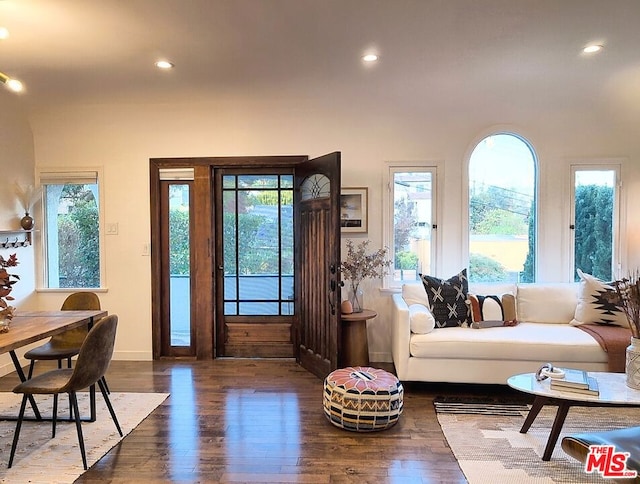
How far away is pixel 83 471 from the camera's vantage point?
2.49 meters

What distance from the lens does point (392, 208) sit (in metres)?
4.53

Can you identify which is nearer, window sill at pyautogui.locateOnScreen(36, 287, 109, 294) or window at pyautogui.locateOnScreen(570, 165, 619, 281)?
window at pyautogui.locateOnScreen(570, 165, 619, 281)

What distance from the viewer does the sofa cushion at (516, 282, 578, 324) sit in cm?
404

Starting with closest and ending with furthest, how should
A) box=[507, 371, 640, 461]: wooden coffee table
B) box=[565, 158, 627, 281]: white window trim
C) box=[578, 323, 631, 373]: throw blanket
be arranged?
box=[507, 371, 640, 461]: wooden coffee table
box=[578, 323, 631, 373]: throw blanket
box=[565, 158, 627, 281]: white window trim

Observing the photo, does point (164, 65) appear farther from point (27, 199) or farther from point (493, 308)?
point (493, 308)

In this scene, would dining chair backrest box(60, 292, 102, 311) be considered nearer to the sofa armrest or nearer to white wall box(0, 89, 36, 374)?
white wall box(0, 89, 36, 374)

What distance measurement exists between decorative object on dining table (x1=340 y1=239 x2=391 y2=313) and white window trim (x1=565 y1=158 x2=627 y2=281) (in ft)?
6.22

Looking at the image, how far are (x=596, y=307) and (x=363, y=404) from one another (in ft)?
7.68

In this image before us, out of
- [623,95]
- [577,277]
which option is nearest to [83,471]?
[577,277]

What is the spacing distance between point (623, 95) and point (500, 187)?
4.48 feet

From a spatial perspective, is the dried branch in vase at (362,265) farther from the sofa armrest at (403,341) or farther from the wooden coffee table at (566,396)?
the wooden coffee table at (566,396)

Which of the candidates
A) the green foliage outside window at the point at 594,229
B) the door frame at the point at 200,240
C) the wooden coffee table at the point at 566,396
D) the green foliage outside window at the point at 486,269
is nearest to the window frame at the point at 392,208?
the green foliage outside window at the point at 486,269

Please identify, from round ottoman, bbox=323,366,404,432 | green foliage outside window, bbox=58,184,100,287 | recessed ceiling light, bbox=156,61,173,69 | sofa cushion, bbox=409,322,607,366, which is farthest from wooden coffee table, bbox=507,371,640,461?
green foliage outside window, bbox=58,184,100,287

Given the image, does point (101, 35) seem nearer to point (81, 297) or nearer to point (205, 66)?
point (205, 66)
